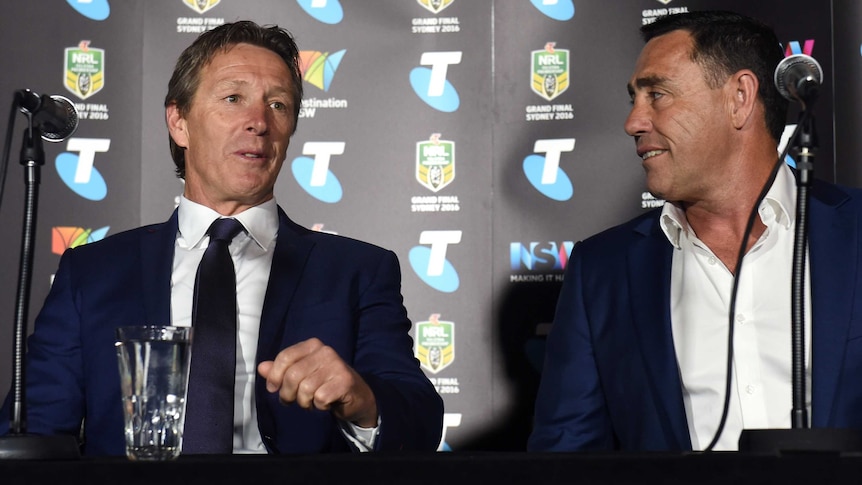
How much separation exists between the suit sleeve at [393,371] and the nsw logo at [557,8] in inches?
54.1

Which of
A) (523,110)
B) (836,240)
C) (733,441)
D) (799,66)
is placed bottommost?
(733,441)

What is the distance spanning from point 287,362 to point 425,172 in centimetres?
202

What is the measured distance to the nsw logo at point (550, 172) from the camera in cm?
337

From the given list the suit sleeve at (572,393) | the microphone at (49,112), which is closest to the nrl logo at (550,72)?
the suit sleeve at (572,393)

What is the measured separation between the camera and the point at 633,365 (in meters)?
2.37

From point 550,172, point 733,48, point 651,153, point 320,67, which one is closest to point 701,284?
point 651,153

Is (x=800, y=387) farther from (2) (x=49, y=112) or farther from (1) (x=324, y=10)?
(1) (x=324, y=10)

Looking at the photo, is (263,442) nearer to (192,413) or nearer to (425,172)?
(192,413)

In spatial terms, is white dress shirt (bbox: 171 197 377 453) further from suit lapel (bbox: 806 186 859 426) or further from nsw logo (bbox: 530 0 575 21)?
nsw logo (bbox: 530 0 575 21)

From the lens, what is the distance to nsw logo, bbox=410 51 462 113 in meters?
3.43

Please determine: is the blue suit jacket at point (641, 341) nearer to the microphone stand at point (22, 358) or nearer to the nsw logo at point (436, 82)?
the nsw logo at point (436, 82)

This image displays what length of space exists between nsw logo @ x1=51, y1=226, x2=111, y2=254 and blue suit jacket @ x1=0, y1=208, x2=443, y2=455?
101 cm

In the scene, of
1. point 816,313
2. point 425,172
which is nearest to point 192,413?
point 816,313

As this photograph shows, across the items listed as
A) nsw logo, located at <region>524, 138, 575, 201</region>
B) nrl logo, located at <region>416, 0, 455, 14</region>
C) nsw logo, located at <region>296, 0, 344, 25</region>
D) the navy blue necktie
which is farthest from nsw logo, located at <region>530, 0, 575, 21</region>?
the navy blue necktie
